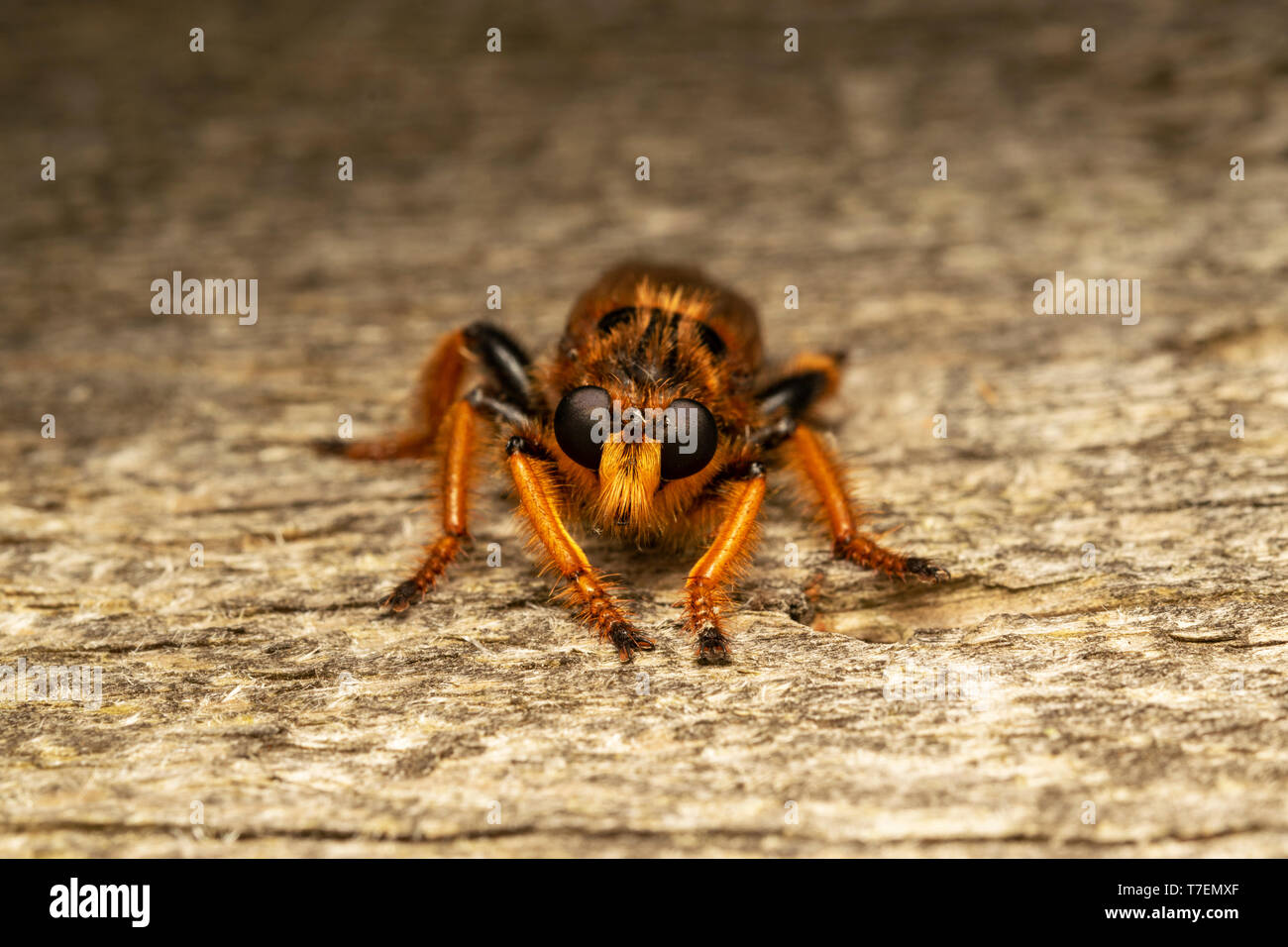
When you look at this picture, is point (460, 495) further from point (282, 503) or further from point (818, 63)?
point (818, 63)

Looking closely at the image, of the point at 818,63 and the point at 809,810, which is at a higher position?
the point at 818,63

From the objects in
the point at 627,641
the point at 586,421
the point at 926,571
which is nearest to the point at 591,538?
the point at 586,421

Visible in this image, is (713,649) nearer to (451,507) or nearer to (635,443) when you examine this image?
(635,443)

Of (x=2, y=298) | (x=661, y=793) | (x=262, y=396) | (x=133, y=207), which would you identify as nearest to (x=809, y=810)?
(x=661, y=793)

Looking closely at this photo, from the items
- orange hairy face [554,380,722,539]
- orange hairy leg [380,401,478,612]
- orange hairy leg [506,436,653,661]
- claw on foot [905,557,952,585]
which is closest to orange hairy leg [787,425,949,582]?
claw on foot [905,557,952,585]

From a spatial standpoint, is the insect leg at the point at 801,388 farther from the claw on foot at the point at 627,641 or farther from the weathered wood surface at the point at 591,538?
the claw on foot at the point at 627,641

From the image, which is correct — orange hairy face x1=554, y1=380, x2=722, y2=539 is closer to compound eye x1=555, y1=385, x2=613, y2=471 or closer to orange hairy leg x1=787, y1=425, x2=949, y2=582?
compound eye x1=555, y1=385, x2=613, y2=471
